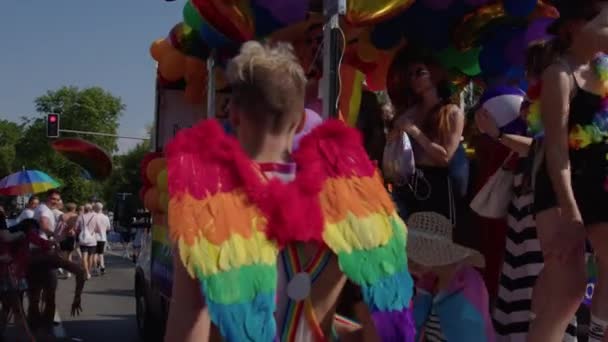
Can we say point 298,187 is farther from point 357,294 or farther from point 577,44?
point 577,44

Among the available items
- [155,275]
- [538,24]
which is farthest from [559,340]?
[155,275]

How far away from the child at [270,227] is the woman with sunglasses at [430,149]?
1.67m

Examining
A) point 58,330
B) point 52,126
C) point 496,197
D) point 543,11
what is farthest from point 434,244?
point 52,126

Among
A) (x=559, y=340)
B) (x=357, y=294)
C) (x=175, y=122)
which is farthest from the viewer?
(x=175, y=122)

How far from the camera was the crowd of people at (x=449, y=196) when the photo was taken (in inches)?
78.7

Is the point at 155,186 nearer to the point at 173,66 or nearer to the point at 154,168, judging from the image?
the point at 154,168

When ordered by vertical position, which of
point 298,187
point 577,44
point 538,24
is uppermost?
point 538,24

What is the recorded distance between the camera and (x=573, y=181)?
301 centimetres

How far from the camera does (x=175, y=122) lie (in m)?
6.79

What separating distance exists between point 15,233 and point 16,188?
211 inches

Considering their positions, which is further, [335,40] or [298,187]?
[335,40]

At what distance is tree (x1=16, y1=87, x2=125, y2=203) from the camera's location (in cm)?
5659

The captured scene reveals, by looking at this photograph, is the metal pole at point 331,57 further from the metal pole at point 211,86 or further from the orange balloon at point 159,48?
the orange balloon at point 159,48

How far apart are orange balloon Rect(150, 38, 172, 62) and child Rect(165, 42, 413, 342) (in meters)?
4.19
